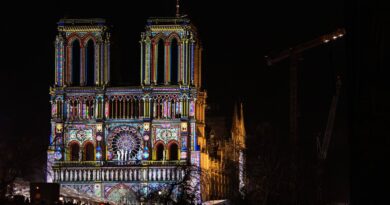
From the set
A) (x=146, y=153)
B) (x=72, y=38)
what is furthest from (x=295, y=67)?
(x=72, y=38)

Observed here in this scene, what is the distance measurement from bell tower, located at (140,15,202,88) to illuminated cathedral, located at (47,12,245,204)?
10 cm

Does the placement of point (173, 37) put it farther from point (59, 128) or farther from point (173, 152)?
point (59, 128)

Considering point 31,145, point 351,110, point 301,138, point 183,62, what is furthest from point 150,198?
point 351,110

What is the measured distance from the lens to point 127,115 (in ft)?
368

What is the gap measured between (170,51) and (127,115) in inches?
359

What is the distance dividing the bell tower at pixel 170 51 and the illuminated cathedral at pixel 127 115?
4.0 inches

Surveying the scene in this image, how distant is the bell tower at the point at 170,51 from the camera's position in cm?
10694

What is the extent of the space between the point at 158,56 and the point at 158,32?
3.09 m

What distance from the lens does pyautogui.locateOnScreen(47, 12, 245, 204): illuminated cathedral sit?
108 metres

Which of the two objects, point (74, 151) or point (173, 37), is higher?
point (173, 37)

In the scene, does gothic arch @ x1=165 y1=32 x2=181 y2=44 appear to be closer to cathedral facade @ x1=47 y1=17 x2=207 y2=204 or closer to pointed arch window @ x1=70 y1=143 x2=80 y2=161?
cathedral facade @ x1=47 y1=17 x2=207 y2=204

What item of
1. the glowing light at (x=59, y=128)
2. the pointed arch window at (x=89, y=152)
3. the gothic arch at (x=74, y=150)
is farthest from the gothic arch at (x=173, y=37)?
the gothic arch at (x=74, y=150)

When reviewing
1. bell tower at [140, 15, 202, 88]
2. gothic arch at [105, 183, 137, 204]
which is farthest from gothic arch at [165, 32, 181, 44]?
gothic arch at [105, 183, 137, 204]

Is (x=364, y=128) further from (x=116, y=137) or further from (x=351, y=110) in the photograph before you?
(x=116, y=137)
